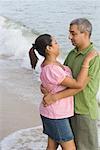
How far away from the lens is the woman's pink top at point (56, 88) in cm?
317

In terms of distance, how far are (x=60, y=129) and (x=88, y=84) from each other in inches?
16.2

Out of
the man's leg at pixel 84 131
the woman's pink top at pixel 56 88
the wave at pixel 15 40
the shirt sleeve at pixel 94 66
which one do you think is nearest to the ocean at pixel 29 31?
the wave at pixel 15 40

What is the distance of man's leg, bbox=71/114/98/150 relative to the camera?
10.8 feet

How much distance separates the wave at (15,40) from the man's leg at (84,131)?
7.28 m

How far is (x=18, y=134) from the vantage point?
5.14 m

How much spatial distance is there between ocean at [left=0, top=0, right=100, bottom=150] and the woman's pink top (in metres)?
1.49

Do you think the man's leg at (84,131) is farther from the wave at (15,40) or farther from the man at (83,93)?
the wave at (15,40)

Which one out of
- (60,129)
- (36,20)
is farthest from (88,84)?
(36,20)

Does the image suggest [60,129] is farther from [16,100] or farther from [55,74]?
[16,100]

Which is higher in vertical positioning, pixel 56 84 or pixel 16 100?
pixel 56 84

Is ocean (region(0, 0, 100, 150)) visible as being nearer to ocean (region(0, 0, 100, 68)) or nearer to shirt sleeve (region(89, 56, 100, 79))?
ocean (region(0, 0, 100, 68))

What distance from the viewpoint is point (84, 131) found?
131 inches

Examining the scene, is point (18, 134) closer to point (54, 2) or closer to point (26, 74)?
point (26, 74)

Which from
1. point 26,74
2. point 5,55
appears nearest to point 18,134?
point 26,74
